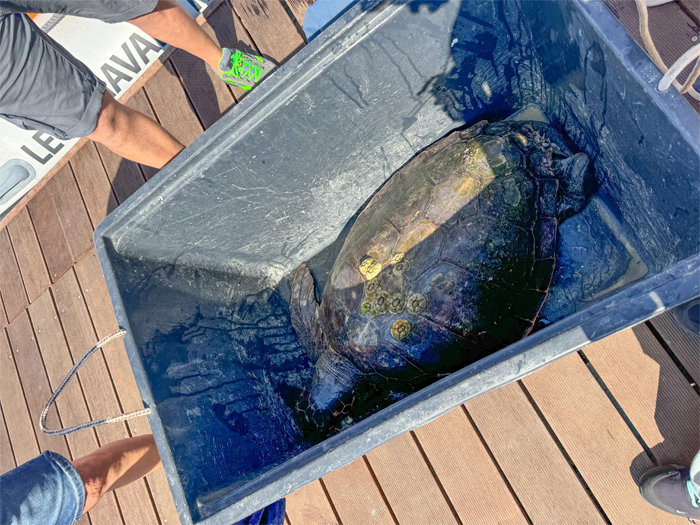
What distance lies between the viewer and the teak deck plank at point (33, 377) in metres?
1.86

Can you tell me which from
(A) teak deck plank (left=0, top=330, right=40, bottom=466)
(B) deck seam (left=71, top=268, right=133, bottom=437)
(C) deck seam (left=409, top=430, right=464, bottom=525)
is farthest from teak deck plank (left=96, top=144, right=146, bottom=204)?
(C) deck seam (left=409, top=430, right=464, bottom=525)

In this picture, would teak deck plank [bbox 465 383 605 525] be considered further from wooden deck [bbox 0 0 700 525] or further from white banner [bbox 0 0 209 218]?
white banner [bbox 0 0 209 218]

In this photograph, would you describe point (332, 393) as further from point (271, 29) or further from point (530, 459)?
point (271, 29)

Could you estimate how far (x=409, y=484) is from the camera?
1367 millimetres

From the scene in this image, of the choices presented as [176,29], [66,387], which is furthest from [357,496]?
[176,29]

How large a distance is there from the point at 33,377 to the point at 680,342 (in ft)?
8.25

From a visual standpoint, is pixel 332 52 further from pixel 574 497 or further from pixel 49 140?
pixel 49 140

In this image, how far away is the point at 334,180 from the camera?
4.55ft

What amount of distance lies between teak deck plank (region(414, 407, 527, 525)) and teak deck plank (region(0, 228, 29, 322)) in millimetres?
1971

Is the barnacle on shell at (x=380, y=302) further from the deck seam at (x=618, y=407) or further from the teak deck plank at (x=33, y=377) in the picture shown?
the teak deck plank at (x=33, y=377)

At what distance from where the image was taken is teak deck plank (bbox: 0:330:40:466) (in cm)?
192

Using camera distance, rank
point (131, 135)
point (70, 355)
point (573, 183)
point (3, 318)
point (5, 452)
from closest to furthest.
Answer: point (573, 183), point (131, 135), point (70, 355), point (5, 452), point (3, 318)

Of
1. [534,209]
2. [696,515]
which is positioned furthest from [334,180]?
[696,515]

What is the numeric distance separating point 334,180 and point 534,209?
2.03 ft
